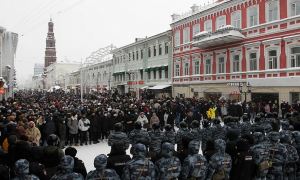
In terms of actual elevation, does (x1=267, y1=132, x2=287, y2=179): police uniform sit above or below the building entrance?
below

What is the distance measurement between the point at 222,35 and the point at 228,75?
3.88m

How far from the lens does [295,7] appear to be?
23.8 meters

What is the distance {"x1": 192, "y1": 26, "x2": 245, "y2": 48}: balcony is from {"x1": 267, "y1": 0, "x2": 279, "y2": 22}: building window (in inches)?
114

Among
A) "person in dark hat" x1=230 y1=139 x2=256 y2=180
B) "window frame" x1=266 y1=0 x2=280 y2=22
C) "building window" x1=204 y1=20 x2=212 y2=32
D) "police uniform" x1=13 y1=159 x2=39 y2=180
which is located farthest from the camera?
"building window" x1=204 y1=20 x2=212 y2=32

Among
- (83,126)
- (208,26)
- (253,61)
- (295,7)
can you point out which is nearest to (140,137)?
(83,126)

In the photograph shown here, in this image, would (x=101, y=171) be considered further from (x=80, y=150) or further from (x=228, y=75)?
(x=228, y=75)

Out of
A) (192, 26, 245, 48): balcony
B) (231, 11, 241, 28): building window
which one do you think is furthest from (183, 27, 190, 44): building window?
(231, 11, 241, 28): building window

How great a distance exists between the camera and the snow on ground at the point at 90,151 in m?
12.4

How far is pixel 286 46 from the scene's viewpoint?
79.3ft

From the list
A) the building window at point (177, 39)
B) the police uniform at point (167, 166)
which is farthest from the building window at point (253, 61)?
the police uniform at point (167, 166)

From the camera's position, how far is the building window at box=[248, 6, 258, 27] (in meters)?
27.2

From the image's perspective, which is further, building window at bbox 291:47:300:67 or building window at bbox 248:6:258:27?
building window at bbox 248:6:258:27

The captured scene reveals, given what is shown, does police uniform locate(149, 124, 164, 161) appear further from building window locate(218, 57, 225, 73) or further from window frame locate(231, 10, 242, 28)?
building window locate(218, 57, 225, 73)

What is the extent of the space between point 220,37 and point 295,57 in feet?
22.5
